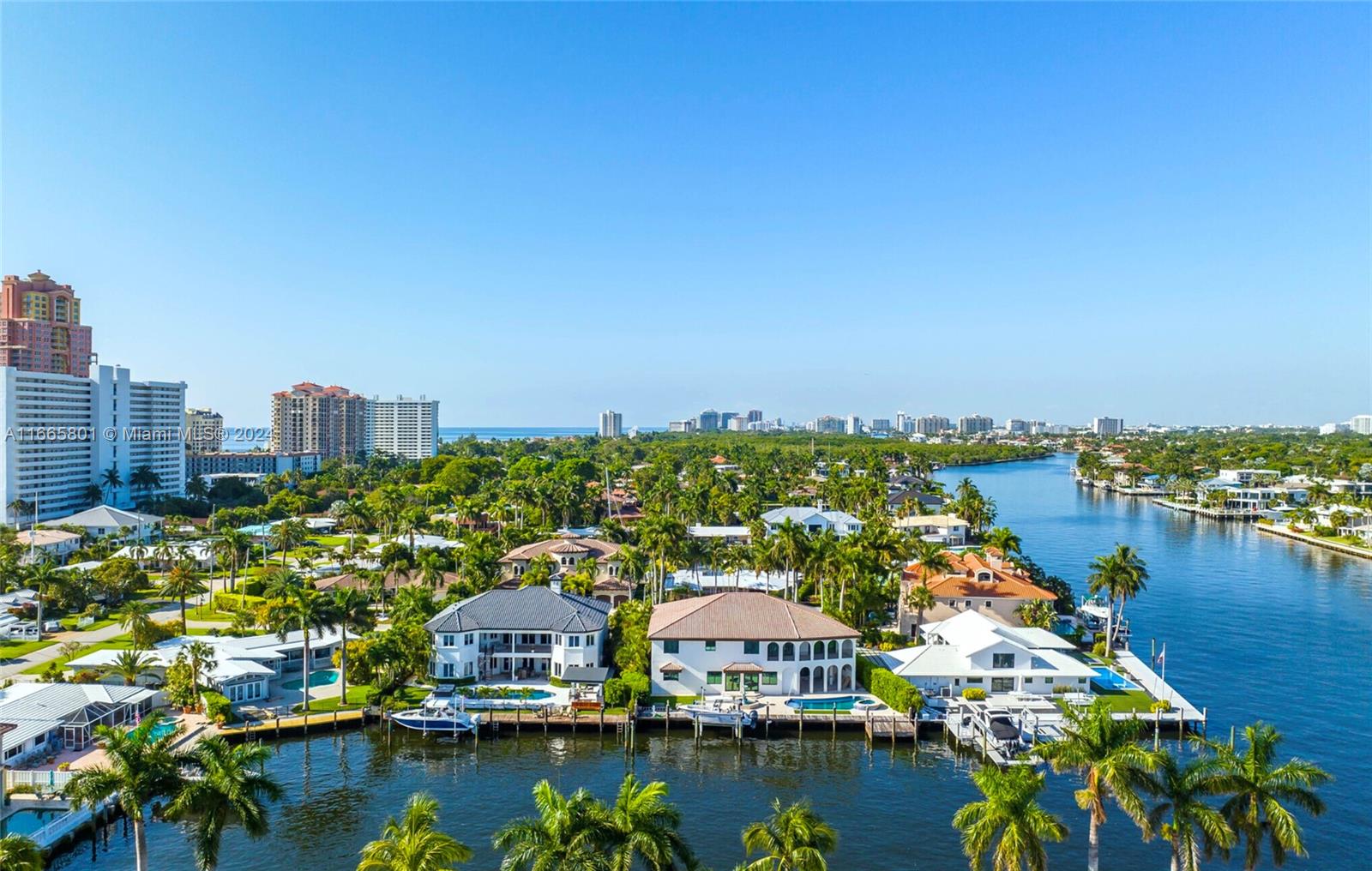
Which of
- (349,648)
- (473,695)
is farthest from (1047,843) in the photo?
(349,648)

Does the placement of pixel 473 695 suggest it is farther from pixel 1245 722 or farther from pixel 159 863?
pixel 1245 722

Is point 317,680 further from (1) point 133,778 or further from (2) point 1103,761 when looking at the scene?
(2) point 1103,761

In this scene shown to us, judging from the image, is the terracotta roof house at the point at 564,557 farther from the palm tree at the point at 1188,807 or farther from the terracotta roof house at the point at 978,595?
the palm tree at the point at 1188,807

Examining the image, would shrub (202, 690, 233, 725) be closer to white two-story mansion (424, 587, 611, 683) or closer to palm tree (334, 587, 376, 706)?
palm tree (334, 587, 376, 706)

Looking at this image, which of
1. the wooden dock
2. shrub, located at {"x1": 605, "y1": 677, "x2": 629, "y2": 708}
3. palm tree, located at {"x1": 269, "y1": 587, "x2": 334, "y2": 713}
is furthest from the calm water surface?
palm tree, located at {"x1": 269, "y1": 587, "x2": 334, "y2": 713}

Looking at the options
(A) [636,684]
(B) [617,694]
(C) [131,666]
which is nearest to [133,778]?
(C) [131,666]

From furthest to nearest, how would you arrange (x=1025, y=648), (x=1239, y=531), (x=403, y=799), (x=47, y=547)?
1. (x=1239, y=531)
2. (x=47, y=547)
3. (x=1025, y=648)
4. (x=403, y=799)
